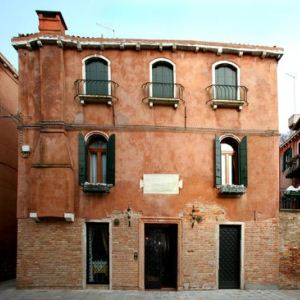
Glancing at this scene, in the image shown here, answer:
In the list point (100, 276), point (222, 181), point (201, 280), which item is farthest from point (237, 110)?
point (100, 276)

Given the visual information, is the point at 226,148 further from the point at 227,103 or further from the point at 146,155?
the point at 146,155

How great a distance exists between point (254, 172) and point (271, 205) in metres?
1.25

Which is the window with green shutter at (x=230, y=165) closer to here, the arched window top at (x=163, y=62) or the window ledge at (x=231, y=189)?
the window ledge at (x=231, y=189)

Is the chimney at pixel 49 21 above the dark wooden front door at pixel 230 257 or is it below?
above

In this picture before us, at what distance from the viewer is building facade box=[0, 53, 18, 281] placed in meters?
14.6

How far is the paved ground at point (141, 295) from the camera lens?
11.2m

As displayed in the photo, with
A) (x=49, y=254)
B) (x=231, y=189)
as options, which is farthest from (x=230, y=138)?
(x=49, y=254)

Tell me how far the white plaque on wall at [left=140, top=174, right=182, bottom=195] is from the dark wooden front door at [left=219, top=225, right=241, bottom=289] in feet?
6.89

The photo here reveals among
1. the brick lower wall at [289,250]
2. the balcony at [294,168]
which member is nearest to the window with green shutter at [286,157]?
the balcony at [294,168]

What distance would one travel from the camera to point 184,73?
42.4 feet

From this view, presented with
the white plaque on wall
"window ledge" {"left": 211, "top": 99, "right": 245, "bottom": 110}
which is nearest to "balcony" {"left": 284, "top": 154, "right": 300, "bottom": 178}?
"window ledge" {"left": 211, "top": 99, "right": 245, "bottom": 110}

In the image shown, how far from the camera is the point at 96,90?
12672mm

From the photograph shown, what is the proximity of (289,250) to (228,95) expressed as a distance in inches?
221

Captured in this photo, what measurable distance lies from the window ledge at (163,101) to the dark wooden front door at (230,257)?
4455 millimetres
